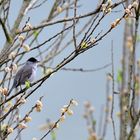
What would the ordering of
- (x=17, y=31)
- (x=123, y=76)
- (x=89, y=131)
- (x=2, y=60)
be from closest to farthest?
1. (x=2, y=60)
2. (x=17, y=31)
3. (x=123, y=76)
4. (x=89, y=131)

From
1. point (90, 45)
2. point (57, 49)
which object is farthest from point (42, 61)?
point (90, 45)

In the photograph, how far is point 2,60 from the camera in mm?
3072

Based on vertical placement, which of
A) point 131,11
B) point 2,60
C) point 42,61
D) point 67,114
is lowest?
point 67,114

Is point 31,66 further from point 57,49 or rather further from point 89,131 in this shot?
point 89,131

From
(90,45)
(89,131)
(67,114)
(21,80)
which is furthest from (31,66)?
(89,131)

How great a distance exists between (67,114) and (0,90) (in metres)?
0.50

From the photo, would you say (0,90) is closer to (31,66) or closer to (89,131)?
(31,66)

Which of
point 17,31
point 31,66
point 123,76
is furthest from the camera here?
point 123,76

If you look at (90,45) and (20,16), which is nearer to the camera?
(90,45)

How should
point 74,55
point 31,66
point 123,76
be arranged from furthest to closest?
1. point 123,76
2. point 31,66
3. point 74,55

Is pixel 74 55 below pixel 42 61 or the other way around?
below

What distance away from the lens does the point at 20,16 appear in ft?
12.3

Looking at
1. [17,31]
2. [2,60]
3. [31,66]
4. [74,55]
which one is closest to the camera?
[74,55]

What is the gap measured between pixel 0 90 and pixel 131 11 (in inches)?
37.8
